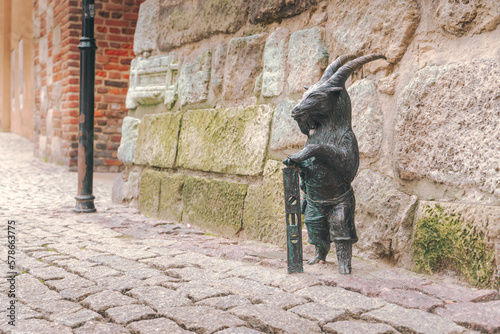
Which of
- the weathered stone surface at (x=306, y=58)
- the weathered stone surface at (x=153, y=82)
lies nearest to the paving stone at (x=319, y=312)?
the weathered stone surface at (x=306, y=58)

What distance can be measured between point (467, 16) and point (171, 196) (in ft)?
8.15

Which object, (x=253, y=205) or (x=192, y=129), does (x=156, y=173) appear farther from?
(x=253, y=205)

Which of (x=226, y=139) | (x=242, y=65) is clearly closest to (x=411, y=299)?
(x=226, y=139)

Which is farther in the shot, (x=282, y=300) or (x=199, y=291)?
(x=199, y=291)

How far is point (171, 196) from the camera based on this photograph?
4.06 metres

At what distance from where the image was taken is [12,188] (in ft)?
19.2

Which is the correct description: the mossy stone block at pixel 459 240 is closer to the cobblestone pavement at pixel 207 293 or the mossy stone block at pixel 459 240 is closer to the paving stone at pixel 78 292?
the cobblestone pavement at pixel 207 293

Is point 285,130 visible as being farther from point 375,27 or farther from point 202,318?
point 202,318

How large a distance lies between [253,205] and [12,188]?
3615mm

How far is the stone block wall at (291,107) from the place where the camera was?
2.24m

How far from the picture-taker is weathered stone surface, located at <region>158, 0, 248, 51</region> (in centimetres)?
365

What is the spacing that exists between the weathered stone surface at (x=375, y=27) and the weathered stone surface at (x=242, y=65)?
2.05ft

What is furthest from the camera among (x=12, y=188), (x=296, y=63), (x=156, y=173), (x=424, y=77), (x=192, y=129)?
(x=12, y=188)

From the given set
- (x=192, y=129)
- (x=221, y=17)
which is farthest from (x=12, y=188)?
(x=221, y=17)
